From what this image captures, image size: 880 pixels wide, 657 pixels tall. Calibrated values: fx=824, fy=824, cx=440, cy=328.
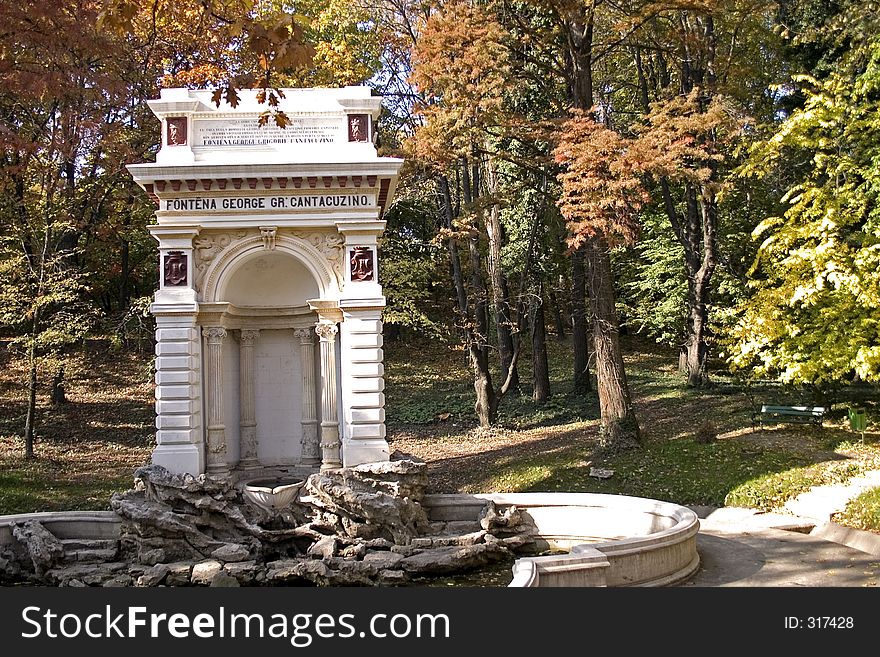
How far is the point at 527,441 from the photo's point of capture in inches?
866

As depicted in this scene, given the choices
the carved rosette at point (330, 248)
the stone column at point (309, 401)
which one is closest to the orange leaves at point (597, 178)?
the carved rosette at point (330, 248)

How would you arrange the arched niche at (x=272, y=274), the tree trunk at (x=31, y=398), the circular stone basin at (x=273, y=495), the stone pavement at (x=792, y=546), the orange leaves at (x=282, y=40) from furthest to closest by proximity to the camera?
the tree trunk at (x=31, y=398), the arched niche at (x=272, y=274), the circular stone basin at (x=273, y=495), the stone pavement at (x=792, y=546), the orange leaves at (x=282, y=40)

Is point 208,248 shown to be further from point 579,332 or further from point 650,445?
point 579,332

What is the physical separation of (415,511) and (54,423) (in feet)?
50.5

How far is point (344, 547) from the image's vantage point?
12.1 m

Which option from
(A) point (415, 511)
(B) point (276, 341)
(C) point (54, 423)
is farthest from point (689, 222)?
(C) point (54, 423)

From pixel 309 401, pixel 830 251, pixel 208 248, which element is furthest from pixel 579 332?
pixel 208 248

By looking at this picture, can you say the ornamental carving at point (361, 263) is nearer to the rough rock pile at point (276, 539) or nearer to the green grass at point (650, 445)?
the rough rock pile at point (276, 539)

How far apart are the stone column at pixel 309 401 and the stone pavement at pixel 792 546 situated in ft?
24.6

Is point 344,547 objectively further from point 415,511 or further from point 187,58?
point 187,58

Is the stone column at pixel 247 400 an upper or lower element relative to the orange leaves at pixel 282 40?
lower

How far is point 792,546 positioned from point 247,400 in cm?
1030

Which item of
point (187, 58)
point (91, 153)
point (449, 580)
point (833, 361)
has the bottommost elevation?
point (449, 580)

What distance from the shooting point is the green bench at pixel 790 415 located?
1955 cm
